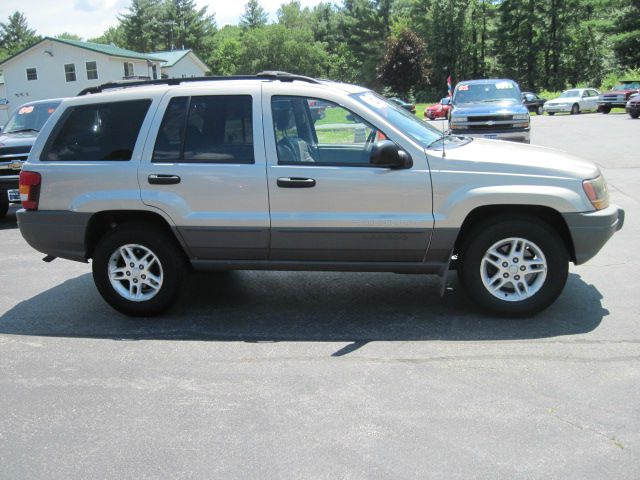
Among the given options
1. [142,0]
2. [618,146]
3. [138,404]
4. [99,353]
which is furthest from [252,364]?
[142,0]

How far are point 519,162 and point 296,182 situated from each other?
1749 millimetres

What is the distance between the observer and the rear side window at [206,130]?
Result: 546cm

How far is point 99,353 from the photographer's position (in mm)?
5066

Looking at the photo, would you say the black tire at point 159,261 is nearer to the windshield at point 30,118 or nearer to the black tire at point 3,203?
the black tire at point 3,203

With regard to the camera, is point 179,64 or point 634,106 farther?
point 179,64

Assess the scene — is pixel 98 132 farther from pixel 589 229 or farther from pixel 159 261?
pixel 589 229

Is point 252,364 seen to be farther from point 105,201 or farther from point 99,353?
point 105,201

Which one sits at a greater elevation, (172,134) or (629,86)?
(629,86)

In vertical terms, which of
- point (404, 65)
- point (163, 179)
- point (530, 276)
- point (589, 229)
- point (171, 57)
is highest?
point (171, 57)

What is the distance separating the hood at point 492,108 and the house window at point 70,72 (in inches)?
1672

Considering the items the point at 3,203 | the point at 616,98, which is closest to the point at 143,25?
the point at 616,98

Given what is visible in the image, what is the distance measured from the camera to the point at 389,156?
5098 millimetres

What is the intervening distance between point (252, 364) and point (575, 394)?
2146 millimetres

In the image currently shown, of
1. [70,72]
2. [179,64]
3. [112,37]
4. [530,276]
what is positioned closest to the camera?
[530,276]
